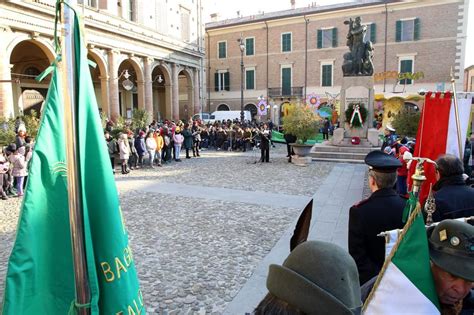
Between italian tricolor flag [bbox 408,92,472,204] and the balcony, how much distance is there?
33.5 metres

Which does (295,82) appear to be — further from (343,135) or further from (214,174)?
(214,174)

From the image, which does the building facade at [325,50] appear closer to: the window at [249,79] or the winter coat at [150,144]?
the window at [249,79]

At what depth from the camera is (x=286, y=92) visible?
37719mm

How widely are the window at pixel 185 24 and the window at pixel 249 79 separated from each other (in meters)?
8.60

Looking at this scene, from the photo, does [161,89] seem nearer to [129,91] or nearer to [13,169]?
[129,91]

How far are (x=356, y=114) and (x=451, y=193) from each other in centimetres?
1376

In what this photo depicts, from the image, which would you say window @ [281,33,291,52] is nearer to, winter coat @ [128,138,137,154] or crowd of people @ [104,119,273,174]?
crowd of people @ [104,119,273,174]

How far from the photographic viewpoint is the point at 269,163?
589 inches

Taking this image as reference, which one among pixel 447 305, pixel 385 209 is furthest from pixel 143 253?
pixel 447 305

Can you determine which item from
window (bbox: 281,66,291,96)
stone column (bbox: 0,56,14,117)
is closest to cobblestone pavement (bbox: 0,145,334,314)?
stone column (bbox: 0,56,14,117)

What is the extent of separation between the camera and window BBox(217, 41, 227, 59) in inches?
1620

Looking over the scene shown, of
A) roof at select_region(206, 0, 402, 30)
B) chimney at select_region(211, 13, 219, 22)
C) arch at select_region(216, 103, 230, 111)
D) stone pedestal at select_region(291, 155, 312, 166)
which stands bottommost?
stone pedestal at select_region(291, 155, 312, 166)

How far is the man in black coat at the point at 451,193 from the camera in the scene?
3062 millimetres

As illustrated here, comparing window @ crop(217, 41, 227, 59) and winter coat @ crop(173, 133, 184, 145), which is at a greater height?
window @ crop(217, 41, 227, 59)
